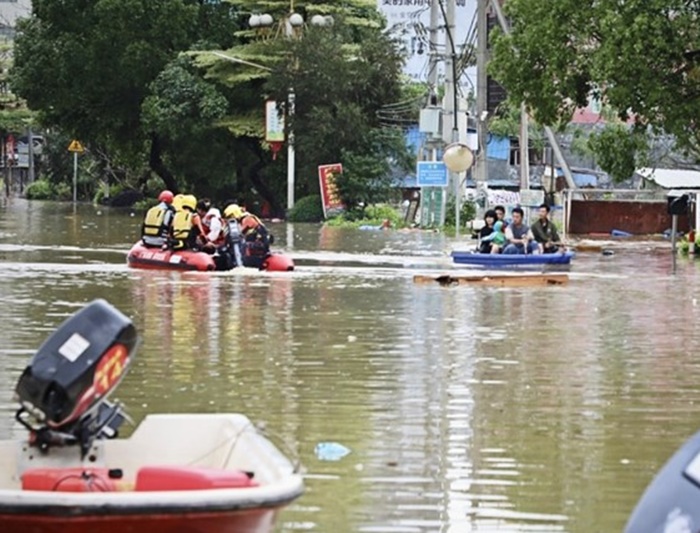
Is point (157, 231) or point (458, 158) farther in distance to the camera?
point (458, 158)

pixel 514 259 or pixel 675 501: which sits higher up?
pixel 675 501

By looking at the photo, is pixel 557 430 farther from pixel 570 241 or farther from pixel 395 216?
pixel 395 216

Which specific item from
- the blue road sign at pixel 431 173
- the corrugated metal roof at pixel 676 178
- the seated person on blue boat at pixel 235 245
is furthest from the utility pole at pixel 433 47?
the seated person on blue boat at pixel 235 245

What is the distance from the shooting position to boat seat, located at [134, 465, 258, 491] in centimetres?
747

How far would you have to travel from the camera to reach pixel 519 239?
31.5 metres

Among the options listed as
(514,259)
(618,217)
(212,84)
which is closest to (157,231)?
(514,259)

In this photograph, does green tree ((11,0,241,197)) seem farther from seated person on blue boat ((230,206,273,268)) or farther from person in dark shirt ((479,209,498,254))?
seated person on blue boat ((230,206,273,268))

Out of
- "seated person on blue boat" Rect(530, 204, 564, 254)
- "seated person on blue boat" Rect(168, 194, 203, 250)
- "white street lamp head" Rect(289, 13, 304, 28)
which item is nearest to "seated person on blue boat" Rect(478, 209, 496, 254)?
"seated person on blue boat" Rect(530, 204, 564, 254)

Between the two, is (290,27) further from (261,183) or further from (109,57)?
(109,57)

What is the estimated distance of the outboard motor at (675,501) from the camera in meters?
4.91

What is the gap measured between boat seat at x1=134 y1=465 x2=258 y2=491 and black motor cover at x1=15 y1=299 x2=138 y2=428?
43cm

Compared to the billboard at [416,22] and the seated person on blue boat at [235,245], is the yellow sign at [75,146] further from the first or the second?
the seated person on blue boat at [235,245]

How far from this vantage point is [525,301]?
2361cm

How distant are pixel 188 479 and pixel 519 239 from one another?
24.3 m
